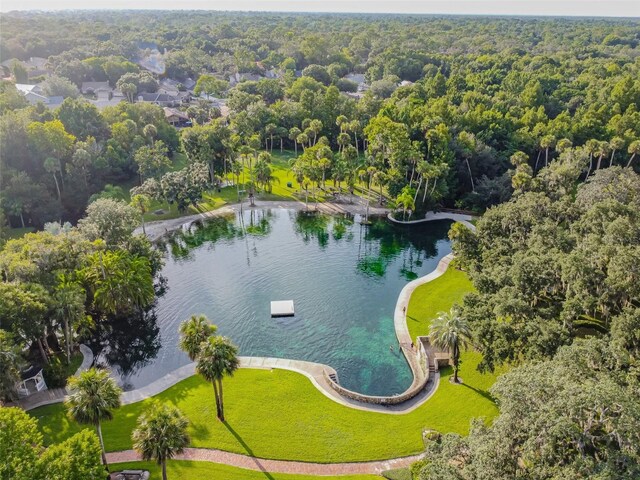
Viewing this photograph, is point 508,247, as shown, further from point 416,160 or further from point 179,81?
point 179,81

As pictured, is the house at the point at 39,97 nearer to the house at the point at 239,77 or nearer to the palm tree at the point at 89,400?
the house at the point at 239,77

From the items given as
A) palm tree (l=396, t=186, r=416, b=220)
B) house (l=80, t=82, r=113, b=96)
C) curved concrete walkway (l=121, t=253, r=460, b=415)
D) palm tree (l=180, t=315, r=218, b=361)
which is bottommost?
curved concrete walkway (l=121, t=253, r=460, b=415)

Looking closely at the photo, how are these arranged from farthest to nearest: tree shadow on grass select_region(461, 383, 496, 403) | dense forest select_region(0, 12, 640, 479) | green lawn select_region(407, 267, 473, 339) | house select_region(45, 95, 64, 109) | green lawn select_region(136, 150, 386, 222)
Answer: house select_region(45, 95, 64, 109) → green lawn select_region(136, 150, 386, 222) → green lawn select_region(407, 267, 473, 339) → tree shadow on grass select_region(461, 383, 496, 403) → dense forest select_region(0, 12, 640, 479)

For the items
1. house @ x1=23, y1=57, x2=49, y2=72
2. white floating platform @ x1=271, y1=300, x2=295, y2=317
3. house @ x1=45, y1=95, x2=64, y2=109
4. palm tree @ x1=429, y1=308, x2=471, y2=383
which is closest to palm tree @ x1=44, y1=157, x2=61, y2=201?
white floating platform @ x1=271, y1=300, x2=295, y2=317

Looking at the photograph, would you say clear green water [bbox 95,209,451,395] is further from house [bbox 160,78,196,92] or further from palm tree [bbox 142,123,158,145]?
house [bbox 160,78,196,92]

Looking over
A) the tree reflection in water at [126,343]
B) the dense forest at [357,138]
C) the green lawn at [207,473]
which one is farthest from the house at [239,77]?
the green lawn at [207,473]

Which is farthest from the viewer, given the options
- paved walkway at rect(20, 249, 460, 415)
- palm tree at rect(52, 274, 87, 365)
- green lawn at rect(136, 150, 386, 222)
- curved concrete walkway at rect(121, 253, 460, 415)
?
green lawn at rect(136, 150, 386, 222)
